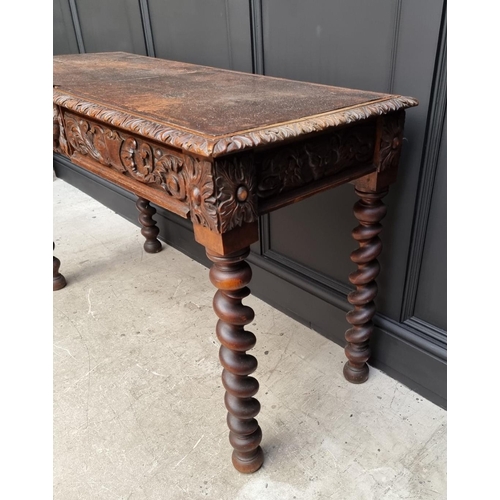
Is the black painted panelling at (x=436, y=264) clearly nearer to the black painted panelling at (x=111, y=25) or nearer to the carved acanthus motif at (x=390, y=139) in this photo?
the carved acanthus motif at (x=390, y=139)

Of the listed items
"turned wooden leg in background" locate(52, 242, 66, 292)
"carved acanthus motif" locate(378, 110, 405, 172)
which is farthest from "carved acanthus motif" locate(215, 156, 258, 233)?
"turned wooden leg in background" locate(52, 242, 66, 292)

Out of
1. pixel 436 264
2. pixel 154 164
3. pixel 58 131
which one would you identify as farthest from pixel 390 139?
pixel 58 131

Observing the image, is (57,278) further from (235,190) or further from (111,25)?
(235,190)

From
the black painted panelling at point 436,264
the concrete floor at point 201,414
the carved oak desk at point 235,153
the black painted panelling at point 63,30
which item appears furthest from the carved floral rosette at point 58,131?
the black painted panelling at point 63,30

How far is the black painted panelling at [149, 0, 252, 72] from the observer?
139 cm

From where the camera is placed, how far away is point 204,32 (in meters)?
1.53

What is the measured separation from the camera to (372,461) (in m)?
1.11

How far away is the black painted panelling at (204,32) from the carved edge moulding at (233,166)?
2.01ft

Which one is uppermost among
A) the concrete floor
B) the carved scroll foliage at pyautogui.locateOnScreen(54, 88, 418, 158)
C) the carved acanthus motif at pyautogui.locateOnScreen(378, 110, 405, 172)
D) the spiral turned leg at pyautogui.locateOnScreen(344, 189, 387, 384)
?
the carved scroll foliage at pyautogui.locateOnScreen(54, 88, 418, 158)

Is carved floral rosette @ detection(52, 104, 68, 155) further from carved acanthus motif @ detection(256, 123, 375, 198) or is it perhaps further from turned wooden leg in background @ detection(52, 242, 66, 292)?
turned wooden leg in background @ detection(52, 242, 66, 292)

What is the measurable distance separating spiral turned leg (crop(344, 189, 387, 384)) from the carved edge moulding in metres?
0.11

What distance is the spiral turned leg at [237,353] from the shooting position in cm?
84

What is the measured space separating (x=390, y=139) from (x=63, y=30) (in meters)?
2.13

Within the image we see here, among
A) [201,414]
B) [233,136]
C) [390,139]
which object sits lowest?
[201,414]
